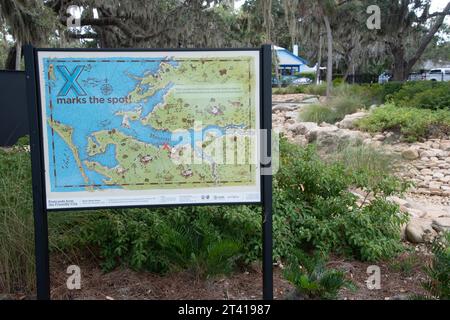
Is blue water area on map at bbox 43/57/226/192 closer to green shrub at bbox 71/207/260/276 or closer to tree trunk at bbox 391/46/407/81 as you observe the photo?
green shrub at bbox 71/207/260/276

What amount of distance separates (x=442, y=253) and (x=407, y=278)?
2.45 ft

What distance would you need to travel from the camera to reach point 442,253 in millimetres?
3367

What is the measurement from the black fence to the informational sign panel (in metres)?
8.53

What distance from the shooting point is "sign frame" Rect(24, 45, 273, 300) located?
10.3ft

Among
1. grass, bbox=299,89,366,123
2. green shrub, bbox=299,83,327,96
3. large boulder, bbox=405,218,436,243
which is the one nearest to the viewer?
large boulder, bbox=405,218,436,243

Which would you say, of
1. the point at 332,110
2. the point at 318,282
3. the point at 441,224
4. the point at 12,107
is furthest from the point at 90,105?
the point at 332,110

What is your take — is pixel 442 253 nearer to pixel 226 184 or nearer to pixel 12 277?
pixel 226 184

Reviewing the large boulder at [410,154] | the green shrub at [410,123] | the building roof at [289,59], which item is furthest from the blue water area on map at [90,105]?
the building roof at [289,59]

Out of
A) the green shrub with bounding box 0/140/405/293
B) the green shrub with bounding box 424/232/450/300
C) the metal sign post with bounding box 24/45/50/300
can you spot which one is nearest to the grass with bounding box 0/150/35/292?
the green shrub with bounding box 0/140/405/293

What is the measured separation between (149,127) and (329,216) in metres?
1.93

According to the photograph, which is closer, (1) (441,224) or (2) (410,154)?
(1) (441,224)

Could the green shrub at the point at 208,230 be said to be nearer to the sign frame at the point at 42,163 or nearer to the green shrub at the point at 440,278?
the sign frame at the point at 42,163

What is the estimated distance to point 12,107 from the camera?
1125 centimetres

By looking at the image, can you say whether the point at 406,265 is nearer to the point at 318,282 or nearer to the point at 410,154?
the point at 318,282
